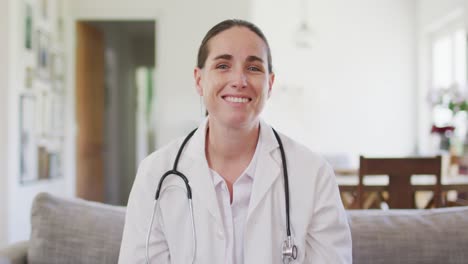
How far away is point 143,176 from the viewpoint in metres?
1.34

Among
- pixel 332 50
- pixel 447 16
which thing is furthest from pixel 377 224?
pixel 332 50

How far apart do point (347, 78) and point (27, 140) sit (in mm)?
4280

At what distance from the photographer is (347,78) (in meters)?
6.71

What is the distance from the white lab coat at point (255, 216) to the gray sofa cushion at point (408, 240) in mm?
259

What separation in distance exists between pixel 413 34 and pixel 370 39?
59cm

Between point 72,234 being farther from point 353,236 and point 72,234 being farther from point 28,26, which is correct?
point 28,26

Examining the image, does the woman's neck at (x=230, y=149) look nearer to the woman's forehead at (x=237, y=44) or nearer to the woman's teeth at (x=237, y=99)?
the woman's teeth at (x=237, y=99)

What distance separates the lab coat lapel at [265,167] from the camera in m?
1.29

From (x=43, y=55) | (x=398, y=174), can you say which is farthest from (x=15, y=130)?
(x=398, y=174)

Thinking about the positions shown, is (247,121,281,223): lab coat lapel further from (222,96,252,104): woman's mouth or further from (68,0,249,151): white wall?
(68,0,249,151): white wall

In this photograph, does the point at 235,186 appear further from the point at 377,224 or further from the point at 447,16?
the point at 447,16

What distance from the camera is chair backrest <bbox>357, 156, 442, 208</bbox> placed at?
225cm

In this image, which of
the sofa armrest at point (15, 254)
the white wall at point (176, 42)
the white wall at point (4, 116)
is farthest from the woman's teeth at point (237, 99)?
the white wall at point (176, 42)

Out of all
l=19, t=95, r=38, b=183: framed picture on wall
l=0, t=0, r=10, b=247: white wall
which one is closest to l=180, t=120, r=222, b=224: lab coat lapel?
l=0, t=0, r=10, b=247: white wall
